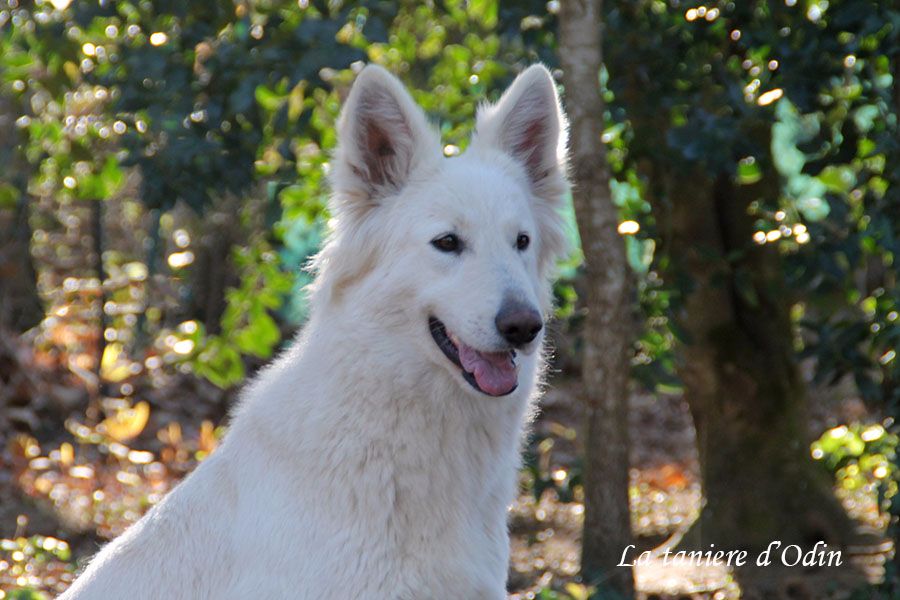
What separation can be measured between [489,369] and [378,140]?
35.5 inches

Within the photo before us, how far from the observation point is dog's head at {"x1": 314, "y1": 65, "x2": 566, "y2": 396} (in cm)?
348

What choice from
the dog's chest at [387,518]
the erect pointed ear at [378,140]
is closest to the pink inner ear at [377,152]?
the erect pointed ear at [378,140]

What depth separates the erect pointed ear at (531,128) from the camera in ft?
13.0

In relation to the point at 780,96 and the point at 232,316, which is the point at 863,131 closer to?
the point at 780,96

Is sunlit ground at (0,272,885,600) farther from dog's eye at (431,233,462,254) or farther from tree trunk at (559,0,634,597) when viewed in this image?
dog's eye at (431,233,462,254)

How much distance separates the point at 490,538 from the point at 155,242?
6747 mm

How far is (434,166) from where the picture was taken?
3830mm

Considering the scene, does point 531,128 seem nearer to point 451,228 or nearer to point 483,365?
point 451,228

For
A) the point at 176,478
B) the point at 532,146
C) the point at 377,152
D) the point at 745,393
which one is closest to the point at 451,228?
the point at 377,152

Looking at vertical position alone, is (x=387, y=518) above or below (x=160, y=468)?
above

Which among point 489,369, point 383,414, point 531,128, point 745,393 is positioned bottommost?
point 745,393

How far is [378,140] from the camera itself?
3832 mm

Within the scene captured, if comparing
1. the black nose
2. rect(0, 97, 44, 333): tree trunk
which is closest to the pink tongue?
the black nose

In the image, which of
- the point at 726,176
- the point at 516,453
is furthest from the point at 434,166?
the point at 726,176
